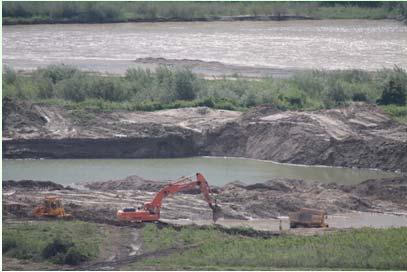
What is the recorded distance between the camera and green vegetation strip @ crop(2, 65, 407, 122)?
4678cm

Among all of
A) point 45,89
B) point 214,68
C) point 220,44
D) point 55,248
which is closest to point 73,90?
point 45,89

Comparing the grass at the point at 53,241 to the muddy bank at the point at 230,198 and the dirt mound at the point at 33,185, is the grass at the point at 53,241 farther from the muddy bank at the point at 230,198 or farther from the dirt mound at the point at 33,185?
the dirt mound at the point at 33,185

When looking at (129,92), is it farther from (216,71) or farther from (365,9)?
(365,9)

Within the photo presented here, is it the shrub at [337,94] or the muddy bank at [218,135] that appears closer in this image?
the muddy bank at [218,135]

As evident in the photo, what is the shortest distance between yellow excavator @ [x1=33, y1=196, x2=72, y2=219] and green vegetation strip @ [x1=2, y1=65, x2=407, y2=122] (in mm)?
11369

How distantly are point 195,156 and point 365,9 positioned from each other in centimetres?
2812

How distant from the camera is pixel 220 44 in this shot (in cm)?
6294

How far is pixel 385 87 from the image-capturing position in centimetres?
4756

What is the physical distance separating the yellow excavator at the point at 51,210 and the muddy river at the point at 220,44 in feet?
73.3

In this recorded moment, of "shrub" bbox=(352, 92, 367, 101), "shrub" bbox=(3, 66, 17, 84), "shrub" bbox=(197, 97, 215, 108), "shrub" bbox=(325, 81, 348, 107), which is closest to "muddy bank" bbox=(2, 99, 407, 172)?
"shrub" bbox=(197, 97, 215, 108)

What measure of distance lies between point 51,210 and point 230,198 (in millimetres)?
4839

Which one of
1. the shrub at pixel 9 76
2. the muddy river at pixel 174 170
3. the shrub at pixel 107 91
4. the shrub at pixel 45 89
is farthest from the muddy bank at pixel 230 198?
the shrub at pixel 9 76

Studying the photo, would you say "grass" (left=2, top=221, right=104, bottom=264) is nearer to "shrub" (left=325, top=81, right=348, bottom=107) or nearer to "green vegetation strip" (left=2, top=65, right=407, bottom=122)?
"green vegetation strip" (left=2, top=65, right=407, bottom=122)

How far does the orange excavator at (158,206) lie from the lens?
110 feet
